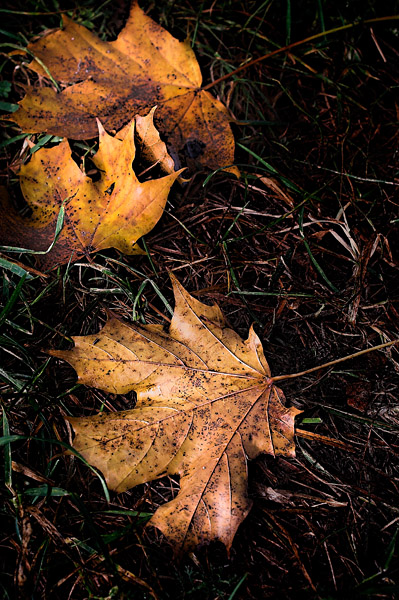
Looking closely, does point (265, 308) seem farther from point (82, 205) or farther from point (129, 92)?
point (129, 92)

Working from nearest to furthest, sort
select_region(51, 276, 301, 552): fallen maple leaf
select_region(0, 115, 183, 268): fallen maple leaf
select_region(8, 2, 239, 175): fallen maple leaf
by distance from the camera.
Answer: select_region(51, 276, 301, 552): fallen maple leaf → select_region(0, 115, 183, 268): fallen maple leaf → select_region(8, 2, 239, 175): fallen maple leaf

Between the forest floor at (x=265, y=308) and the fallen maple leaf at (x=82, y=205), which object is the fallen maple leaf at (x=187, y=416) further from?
the fallen maple leaf at (x=82, y=205)

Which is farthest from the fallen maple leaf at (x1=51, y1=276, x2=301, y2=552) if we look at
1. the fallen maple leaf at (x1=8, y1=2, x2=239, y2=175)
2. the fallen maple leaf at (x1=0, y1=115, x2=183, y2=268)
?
the fallen maple leaf at (x1=8, y1=2, x2=239, y2=175)

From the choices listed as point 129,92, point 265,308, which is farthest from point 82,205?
point 265,308

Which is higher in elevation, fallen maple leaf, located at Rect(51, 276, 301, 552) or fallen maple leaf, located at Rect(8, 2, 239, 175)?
fallen maple leaf, located at Rect(8, 2, 239, 175)

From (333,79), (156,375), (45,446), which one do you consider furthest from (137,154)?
(45,446)

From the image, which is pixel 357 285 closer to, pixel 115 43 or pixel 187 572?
pixel 187 572

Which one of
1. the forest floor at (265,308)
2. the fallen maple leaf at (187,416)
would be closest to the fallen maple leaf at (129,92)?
the forest floor at (265,308)

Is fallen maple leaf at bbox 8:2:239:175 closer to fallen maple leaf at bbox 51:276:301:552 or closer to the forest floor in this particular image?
the forest floor
